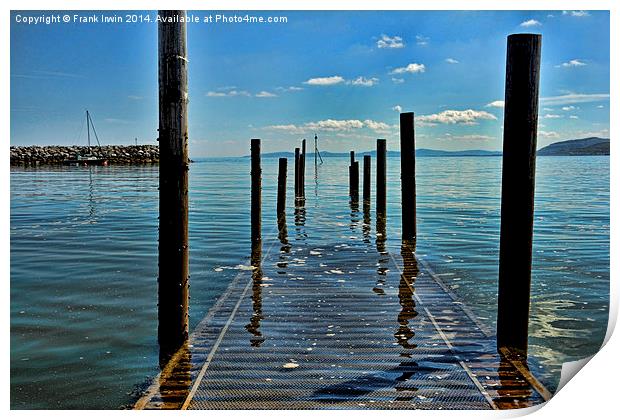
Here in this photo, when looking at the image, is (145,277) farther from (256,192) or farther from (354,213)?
(354,213)

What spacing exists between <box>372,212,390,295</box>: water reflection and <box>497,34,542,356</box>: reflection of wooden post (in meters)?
2.66

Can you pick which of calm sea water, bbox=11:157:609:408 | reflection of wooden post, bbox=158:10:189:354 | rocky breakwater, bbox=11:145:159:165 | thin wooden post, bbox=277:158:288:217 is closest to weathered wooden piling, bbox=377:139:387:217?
calm sea water, bbox=11:157:609:408

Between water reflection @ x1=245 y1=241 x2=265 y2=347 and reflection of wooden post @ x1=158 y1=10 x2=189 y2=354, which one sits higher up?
reflection of wooden post @ x1=158 y1=10 x2=189 y2=354

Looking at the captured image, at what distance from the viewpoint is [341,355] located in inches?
242

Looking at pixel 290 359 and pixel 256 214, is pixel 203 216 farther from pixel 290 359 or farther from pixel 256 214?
pixel 290 359

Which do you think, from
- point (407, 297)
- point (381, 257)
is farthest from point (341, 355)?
point (381, 257)

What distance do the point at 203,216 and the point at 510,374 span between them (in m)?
16.9

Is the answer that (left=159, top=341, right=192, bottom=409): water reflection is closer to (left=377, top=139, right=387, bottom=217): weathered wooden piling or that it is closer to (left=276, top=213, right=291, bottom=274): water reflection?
(left=276, top=213, right=291, bottom=274): water reflection

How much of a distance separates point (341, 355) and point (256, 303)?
2.22 m

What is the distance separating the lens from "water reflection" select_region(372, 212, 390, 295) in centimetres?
912

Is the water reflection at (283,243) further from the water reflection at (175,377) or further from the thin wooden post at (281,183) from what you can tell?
the water reflection at (175,377)
